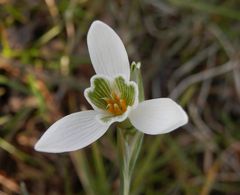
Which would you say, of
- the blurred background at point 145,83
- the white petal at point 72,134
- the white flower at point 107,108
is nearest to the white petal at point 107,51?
the white flower at point 107,108

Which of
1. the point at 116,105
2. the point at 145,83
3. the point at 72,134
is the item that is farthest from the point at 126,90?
the point at 145,83

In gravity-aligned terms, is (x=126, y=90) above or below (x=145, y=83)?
above

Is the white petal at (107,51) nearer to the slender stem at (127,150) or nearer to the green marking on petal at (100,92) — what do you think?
the green marking on petal at (100,92)

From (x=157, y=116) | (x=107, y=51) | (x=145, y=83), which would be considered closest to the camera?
(x=157, y=116)

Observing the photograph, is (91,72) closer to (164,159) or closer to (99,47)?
(164,159)

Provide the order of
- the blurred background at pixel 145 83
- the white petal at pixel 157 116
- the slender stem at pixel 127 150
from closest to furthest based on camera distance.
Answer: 1. the white petal at pixel 157 116
2. the slender stem at pixel 127 150
3. the blurred background at pixel 145 83

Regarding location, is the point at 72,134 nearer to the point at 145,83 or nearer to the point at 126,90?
the point at 126,90

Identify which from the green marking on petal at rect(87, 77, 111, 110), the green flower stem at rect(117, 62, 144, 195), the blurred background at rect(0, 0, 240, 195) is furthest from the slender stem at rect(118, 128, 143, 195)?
the blurred background at rect(0, 0, 240, 195)
